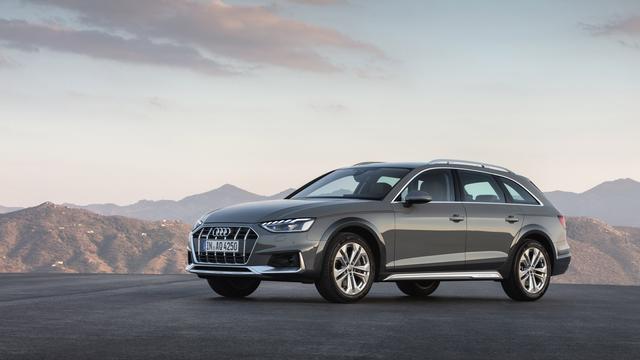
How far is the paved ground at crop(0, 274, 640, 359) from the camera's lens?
772 cm

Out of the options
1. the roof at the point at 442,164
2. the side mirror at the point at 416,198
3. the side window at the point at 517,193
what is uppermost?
the roof at the point at 442,164

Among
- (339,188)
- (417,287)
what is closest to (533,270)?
(417,287)

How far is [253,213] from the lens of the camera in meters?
12.4

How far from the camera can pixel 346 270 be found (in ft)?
40.4

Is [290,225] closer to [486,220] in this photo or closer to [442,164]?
[442,164]

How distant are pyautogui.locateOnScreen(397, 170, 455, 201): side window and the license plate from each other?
257 centimetres

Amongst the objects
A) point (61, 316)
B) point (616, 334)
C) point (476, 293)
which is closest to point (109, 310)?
point (61, 316)

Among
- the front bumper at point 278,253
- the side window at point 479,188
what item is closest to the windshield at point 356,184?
the side window at point 479,188

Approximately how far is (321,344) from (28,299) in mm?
5925

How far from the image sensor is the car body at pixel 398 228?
12.1m

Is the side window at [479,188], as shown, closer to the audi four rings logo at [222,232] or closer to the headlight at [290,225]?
the headlight at [290,225]

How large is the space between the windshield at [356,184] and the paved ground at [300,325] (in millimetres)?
1362

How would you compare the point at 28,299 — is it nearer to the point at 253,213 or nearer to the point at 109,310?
the point at 109,310

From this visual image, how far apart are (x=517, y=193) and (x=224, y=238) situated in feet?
15.1
